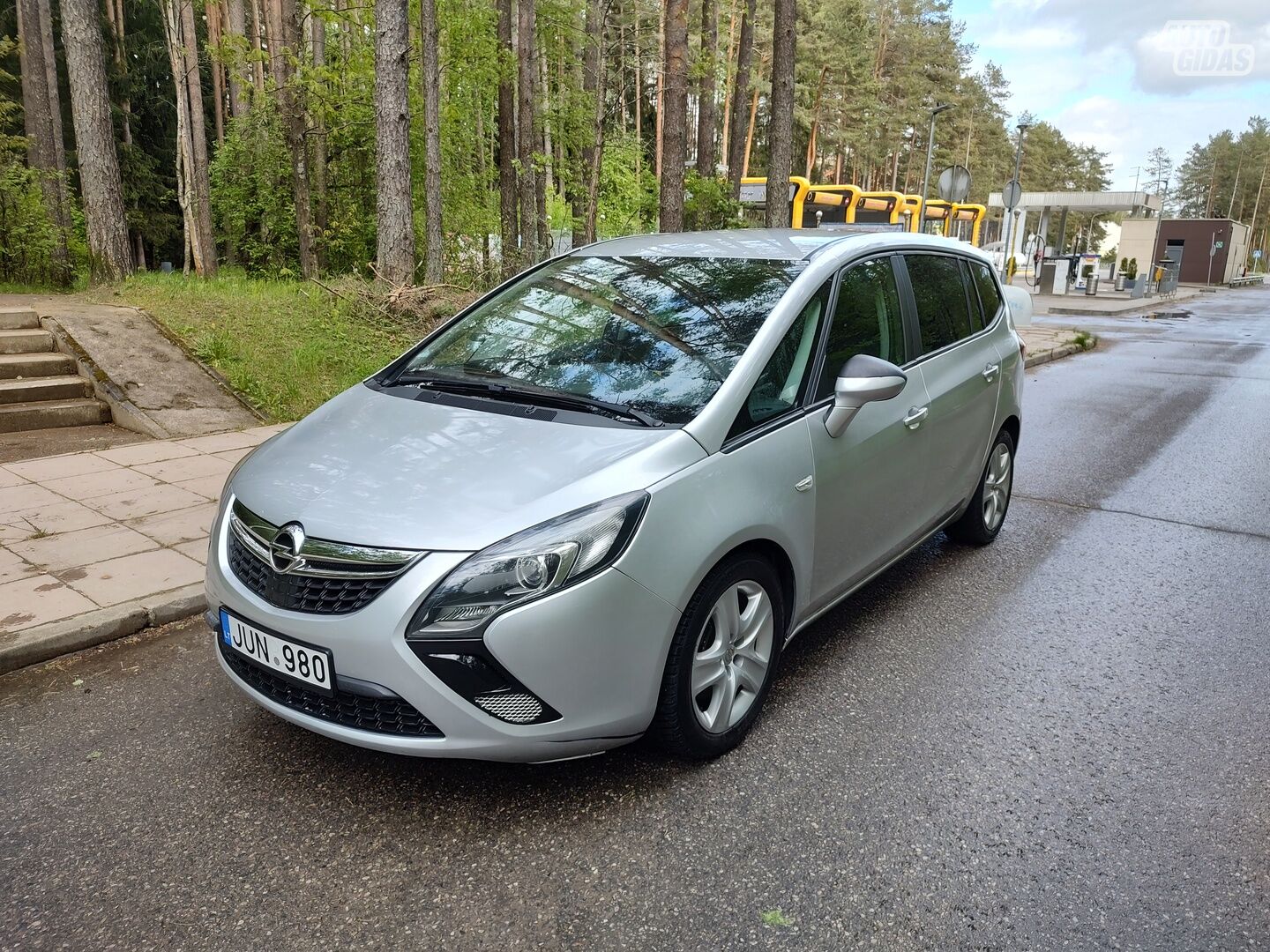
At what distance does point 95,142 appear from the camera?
10.5 meters

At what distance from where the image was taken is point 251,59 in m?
13.6

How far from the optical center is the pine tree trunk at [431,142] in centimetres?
1223

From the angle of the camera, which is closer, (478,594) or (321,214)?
(478,594)

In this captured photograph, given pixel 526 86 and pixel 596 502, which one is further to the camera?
pixel 526 86

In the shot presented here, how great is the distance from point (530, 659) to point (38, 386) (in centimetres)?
718

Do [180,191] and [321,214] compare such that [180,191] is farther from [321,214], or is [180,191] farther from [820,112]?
[820,112]

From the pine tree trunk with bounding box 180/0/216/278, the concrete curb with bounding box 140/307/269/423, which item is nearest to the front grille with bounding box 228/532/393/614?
the concrete curb with bounding box 140/307/269/423

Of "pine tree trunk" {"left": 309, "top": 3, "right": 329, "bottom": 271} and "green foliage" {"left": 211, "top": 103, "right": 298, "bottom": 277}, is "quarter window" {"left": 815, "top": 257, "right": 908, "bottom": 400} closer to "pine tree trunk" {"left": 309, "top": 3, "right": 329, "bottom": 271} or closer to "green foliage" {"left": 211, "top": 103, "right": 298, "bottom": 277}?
"pine tree trunk" {"left": 309, "top": 3, "right": 329, "bottom": 271}

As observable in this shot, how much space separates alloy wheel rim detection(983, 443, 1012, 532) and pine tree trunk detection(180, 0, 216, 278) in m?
16.9

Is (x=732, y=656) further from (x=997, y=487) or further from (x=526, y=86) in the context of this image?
(x=526, y=86)

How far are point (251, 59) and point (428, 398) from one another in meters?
12.8

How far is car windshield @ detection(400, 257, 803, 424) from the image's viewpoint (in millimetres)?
3258

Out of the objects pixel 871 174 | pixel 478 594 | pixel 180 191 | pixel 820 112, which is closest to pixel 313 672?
pixel 478 594

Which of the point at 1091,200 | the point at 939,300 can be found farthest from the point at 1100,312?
the point at 939,300
